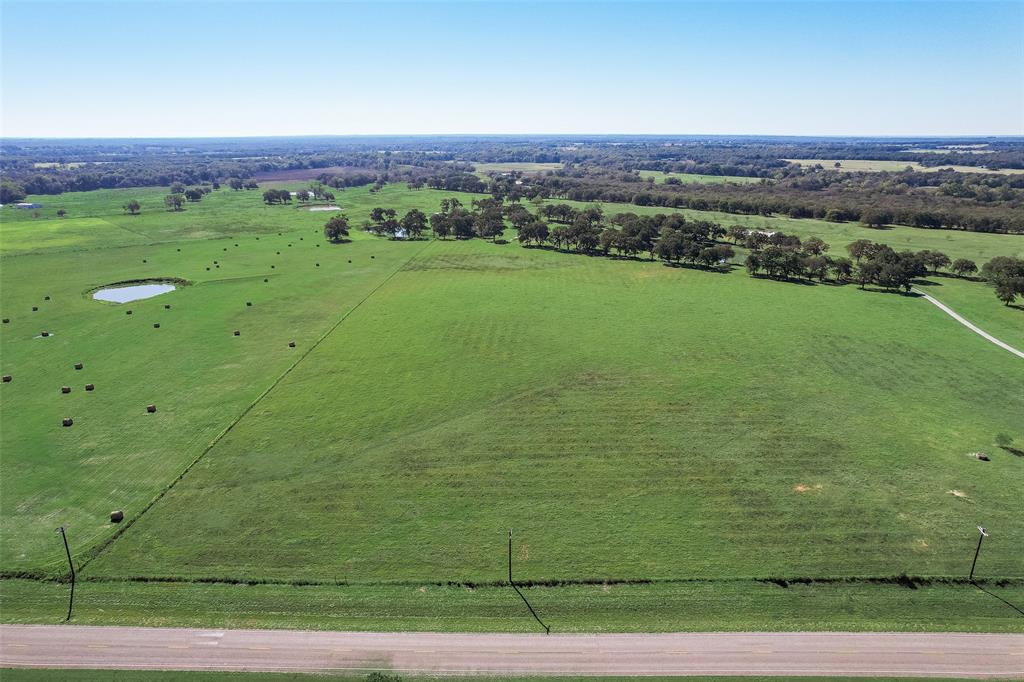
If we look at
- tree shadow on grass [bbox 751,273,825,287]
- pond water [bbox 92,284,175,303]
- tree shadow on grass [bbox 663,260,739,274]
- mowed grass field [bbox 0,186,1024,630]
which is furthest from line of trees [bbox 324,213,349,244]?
tree shadow on grass [bbox 751,273,825,287]

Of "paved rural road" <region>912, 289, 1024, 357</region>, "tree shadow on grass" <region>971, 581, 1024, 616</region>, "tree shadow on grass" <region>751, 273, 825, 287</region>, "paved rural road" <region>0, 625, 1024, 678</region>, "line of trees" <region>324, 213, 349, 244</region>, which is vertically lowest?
"paved rural road" <region>0, 625, 1024, 678</region>

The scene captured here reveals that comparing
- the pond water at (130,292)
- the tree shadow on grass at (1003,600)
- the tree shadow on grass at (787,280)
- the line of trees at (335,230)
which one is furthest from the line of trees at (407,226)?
the tree shadow on grass at (1003,600)

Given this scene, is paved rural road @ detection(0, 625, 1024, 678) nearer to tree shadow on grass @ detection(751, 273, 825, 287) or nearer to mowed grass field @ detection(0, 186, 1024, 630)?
mowed grass field @ detection(0, 186, 1024, 630)

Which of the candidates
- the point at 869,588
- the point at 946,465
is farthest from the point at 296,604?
the point at 946,465

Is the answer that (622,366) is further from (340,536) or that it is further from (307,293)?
(307,293)

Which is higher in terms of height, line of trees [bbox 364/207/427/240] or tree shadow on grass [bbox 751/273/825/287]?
line of trees [bbox 364/207/427/240]

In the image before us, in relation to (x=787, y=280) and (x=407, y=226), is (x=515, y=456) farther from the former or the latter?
(x=407, y=226)
